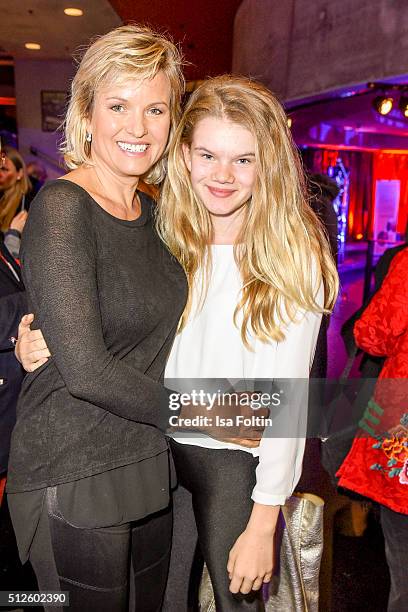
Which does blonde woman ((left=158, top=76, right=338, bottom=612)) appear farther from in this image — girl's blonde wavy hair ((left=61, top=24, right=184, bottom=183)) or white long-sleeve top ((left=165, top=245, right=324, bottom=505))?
girl's blonde wavy hair ((left=61, top=24, right=184, bottom=183))

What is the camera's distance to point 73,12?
703 cm

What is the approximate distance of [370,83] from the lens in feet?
14.5

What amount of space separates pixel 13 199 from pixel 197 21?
4.93m

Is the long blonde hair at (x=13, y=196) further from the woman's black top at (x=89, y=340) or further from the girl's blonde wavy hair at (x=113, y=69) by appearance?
the woman's black top at (x=89, y=340)

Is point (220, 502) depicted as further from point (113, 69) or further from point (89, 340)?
point (113, 69)

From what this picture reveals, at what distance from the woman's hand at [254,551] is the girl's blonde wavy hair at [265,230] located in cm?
39

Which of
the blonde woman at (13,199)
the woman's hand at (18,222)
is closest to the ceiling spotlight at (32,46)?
the blonde woman at (13,199)

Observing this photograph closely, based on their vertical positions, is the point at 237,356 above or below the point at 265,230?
below

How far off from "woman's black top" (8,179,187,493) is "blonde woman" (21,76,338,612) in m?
0.10

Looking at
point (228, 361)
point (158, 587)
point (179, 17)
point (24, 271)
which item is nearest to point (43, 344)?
point (24, 271)

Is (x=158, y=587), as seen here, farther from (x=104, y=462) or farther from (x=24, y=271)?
(x=24, y=271)

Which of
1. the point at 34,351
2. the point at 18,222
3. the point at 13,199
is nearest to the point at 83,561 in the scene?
the point at 34,351

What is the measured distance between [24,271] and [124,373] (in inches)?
11.2

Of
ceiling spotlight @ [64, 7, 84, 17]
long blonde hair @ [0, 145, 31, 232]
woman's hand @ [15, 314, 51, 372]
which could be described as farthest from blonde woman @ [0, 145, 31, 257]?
ceiling spotlight @ [64, 7, 84, 17]
